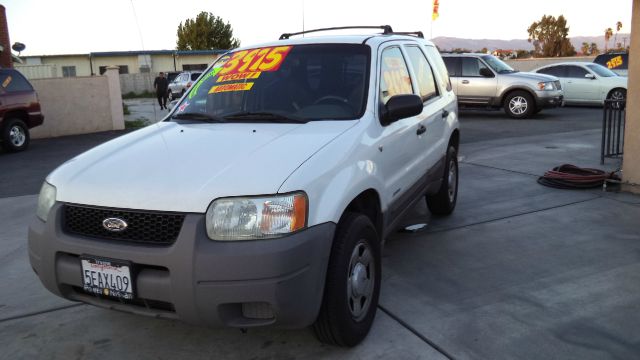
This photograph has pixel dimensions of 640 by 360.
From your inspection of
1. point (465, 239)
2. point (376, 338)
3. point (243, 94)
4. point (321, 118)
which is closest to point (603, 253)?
point (465, 239)

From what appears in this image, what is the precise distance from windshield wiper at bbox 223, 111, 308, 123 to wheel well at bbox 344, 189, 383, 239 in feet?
1.99

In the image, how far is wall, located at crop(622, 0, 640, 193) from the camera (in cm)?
621

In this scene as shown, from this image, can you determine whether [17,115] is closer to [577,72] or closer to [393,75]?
[393,75]

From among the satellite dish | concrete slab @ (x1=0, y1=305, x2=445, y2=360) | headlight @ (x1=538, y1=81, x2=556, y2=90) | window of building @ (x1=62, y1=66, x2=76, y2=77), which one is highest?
the satellite dish

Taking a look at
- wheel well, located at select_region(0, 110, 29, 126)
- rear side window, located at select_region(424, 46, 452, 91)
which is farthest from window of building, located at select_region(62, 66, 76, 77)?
rear side window, located at select_region(424, 46, 452, 91)

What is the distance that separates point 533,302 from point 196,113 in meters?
2.63

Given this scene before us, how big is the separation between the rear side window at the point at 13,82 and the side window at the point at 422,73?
9.92 m

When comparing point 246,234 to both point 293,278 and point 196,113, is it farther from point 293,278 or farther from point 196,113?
point 196,113

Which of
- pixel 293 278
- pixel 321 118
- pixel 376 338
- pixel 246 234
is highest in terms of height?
pixel 321 118

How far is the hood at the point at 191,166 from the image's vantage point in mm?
2639

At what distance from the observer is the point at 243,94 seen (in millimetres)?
3928

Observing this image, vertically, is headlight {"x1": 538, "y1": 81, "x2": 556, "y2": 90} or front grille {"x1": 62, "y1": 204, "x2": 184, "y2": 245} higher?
headlight {"x1": 538, "y1": 81, "x2": 556, "y2": 90}

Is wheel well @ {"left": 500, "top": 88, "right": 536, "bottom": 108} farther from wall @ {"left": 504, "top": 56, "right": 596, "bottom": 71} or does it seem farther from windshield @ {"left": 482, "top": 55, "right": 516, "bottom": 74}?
wall @ {"left": 504, "top": 56, "right": 596, "bottom": 71}

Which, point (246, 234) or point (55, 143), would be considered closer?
point (246, 234)
